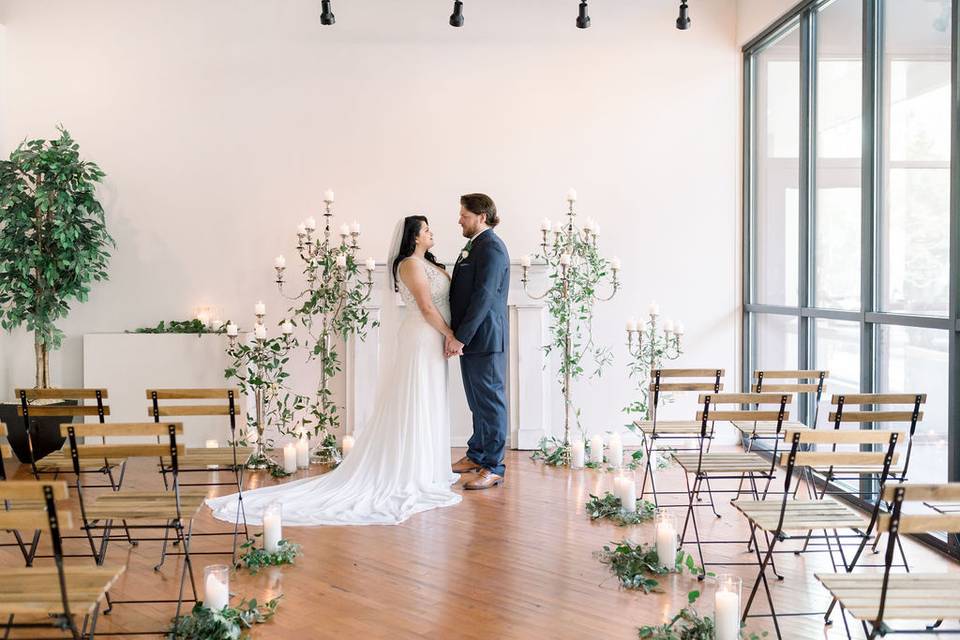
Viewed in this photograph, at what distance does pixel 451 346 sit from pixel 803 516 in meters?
2.67

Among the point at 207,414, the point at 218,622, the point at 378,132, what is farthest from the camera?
the point at 378,132

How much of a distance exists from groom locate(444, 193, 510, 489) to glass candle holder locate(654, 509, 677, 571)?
1794 mm

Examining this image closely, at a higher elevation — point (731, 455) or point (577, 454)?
point (731, 455)

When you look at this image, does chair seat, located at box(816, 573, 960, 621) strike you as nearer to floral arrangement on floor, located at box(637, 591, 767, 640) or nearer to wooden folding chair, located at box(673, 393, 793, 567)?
floral arrangement on floor, located at box(637, 591, 767, 640)

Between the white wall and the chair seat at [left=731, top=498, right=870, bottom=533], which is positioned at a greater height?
the white wall

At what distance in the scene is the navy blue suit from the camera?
547 cm

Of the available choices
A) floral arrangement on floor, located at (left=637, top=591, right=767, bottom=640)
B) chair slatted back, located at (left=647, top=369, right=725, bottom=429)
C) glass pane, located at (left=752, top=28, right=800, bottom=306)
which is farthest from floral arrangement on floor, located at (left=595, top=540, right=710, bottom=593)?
glass pane, located at (left=752, top=28, right=800, bottom=306)

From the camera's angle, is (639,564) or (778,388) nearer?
(639,564)

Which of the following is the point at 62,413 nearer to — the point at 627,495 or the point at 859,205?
the point at 627,495

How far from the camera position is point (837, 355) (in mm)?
5547

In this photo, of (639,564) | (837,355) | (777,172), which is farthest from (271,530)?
(777,172)

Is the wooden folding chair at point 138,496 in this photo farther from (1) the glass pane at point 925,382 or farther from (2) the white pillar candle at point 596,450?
(1) the glass pane at point 925,382

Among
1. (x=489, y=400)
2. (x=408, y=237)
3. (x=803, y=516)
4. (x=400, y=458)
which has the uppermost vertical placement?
(x=408, y=237)

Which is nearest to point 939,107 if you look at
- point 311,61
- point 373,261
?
point 373,261
